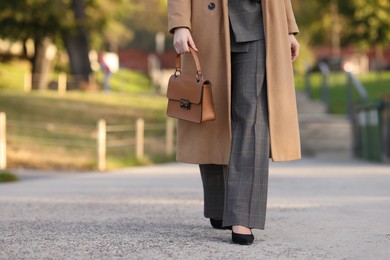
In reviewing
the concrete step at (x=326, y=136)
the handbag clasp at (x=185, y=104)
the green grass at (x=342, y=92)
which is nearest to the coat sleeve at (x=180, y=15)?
the handbag clasp at (x=185, y=104)

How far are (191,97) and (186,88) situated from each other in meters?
0.07

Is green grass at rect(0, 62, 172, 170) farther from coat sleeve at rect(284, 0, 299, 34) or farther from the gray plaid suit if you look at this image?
the gray plaid suit

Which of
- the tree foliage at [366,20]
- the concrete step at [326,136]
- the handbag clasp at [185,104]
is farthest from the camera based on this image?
the tree foliage at [366,20]

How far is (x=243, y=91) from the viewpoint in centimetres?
470

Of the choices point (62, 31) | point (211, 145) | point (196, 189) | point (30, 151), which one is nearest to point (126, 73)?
→ point (62, 31)

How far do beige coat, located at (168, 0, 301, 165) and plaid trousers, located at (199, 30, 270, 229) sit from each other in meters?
0.04

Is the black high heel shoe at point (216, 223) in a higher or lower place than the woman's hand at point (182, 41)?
lower

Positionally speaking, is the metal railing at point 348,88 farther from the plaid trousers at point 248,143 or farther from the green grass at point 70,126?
the plaid trousers at point 248,143

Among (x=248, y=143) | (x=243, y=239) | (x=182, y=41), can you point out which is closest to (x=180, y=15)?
(x=182, y=41)

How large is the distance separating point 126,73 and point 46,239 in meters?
55.2

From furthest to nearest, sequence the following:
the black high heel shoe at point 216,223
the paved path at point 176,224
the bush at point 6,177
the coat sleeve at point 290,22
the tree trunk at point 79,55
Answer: the tree trunk at point 79,55, the bush at point 6,177, the black high heel shoe at point 216,223, the coat sleeve at point 290,22, the paved path at point 176,224

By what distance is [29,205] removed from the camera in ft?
23.5

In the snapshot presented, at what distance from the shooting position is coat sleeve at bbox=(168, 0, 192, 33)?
15.6 ft

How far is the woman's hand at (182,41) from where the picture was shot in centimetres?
469
